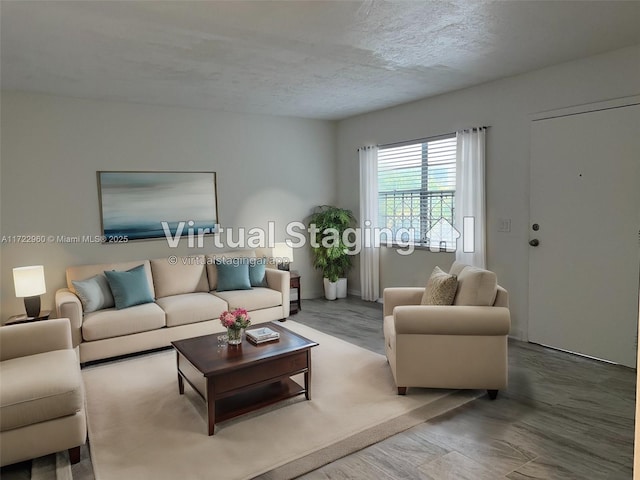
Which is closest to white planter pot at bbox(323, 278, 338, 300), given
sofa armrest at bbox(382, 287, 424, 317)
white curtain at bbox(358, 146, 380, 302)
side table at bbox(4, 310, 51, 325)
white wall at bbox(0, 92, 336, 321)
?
white wall at bbox(0, 92, 336, 321)

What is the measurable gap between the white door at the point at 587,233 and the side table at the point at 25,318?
15.5 feet

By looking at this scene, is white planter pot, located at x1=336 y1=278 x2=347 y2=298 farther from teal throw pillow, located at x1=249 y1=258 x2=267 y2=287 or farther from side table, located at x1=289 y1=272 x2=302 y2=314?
teal throw pillow, located at x1=249 y1=258 x2=267 y2=287

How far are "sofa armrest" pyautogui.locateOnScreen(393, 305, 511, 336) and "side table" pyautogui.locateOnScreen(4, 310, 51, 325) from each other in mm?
3362

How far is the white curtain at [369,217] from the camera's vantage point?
5.98 m

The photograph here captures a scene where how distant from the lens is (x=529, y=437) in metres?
2.60

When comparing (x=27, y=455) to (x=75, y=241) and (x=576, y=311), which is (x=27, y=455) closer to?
(x=75, y=241)

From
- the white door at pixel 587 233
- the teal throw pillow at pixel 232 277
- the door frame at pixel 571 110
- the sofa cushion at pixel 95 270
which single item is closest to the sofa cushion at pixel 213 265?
the teal throw pillow at pixel 232 277

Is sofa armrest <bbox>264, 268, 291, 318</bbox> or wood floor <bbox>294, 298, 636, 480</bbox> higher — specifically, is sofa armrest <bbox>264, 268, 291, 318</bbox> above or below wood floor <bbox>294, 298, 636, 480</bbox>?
above

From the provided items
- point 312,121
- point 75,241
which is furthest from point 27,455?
point 312,121

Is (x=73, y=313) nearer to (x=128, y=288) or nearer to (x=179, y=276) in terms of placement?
(x=128, y=288)

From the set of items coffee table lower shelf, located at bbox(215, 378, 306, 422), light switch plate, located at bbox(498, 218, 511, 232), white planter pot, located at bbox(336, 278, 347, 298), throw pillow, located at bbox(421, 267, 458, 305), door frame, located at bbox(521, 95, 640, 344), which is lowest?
coffee table lower shelf, located at bbox(215, 378, 306, 422)

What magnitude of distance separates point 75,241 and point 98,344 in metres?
1.36

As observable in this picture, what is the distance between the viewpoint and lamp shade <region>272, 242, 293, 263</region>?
567 centimetres

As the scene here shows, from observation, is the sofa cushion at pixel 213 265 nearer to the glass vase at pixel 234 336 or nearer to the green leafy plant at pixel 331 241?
the green leafy plant at pixel 331 241
